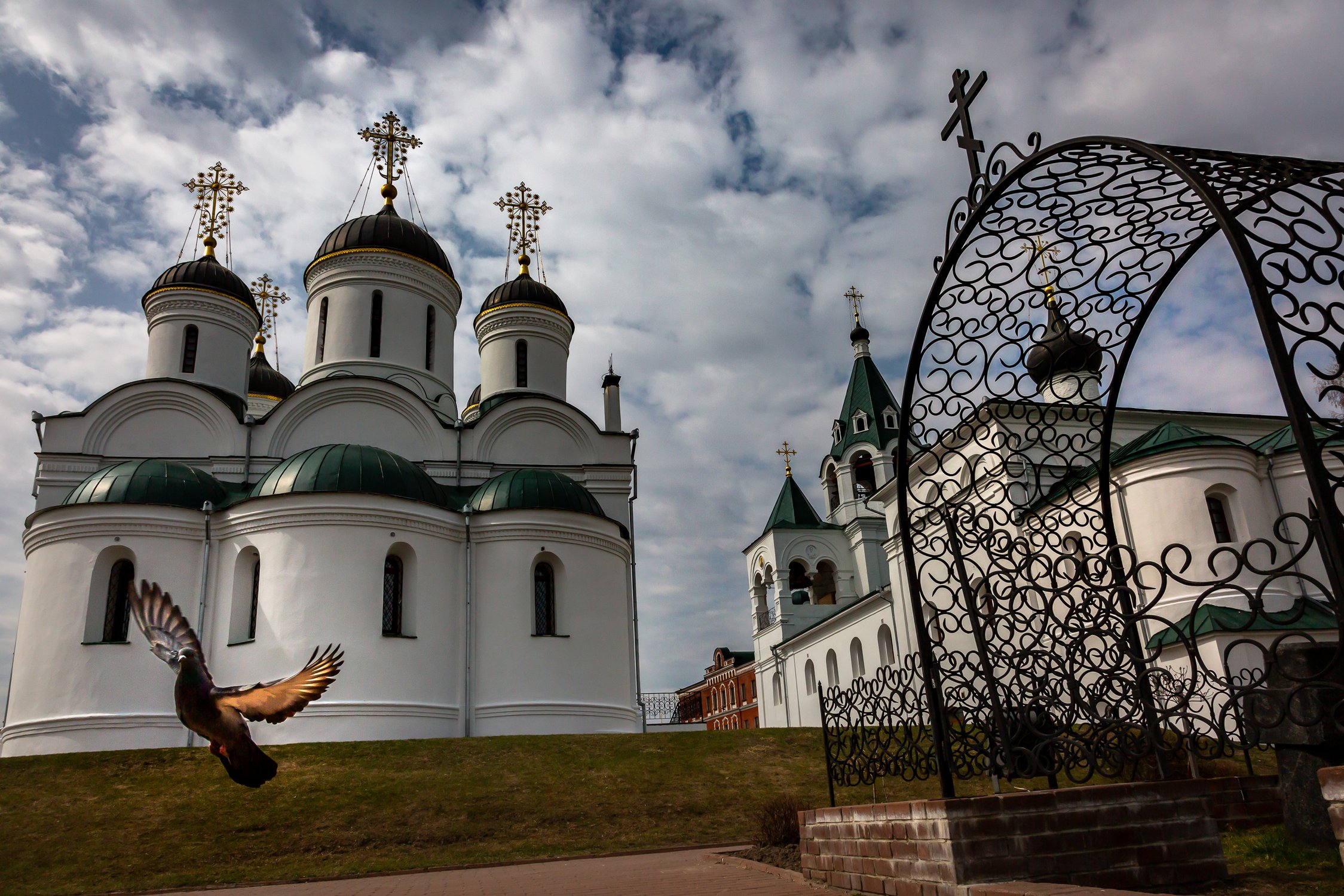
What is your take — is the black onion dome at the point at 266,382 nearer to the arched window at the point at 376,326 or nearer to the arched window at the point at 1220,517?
the arched window at the point at 376,326

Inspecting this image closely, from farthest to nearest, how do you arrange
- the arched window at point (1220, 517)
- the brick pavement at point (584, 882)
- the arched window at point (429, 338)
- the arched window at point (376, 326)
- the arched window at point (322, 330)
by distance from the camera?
the arched window at point (429, 338)
the arched window at point (322, 330)
the arched window at point (376, 326)
the arched window at point (1220, 517)
the brick pavement at point (584, 882)

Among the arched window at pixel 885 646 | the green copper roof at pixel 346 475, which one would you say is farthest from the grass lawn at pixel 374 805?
the arched window at pixel 885 646

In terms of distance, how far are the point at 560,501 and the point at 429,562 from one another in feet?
9.06

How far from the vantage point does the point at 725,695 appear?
A: 5688cm

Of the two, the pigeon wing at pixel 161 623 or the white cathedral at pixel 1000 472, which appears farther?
the white cathedral at pixel 1000 472

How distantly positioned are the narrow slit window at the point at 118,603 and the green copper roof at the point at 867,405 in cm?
2533

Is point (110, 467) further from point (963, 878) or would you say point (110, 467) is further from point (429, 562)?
point (963, 878)

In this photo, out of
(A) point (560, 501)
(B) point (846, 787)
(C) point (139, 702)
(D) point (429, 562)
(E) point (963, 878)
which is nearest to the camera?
(E) point (963, 878)

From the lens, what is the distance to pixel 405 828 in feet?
34.9

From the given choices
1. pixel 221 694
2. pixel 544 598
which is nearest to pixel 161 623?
pixel 221 694

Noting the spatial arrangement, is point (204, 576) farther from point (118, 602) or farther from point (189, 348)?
point (189, 348)

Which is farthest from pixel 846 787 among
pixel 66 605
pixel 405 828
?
pixel 66 605

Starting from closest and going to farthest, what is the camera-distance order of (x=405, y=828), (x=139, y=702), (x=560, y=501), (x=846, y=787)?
(x=405, y=828) < (x=846, y=787) < (x=139, y=702) < (x=560, y=501)

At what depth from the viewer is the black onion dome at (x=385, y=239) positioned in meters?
22.9
